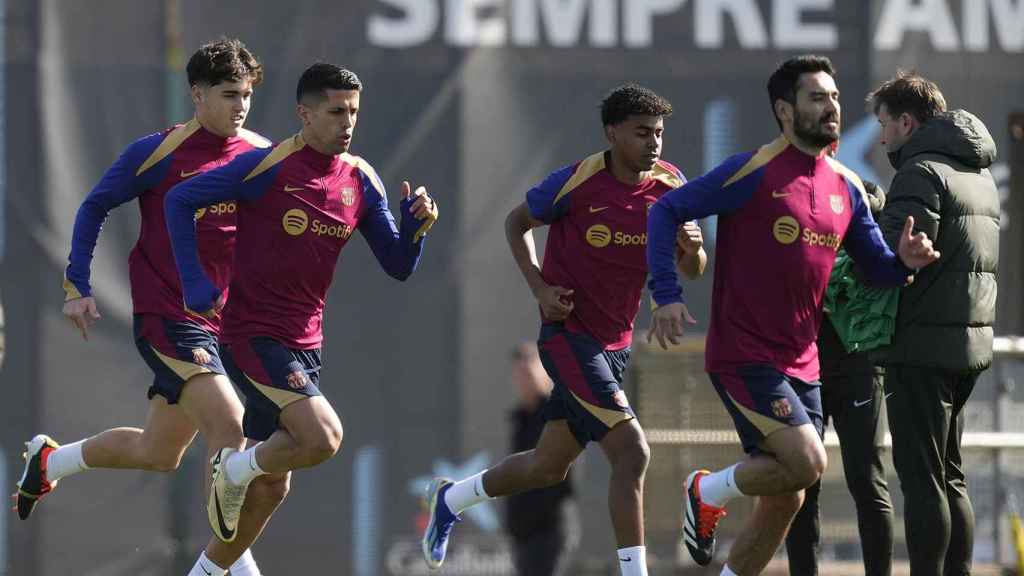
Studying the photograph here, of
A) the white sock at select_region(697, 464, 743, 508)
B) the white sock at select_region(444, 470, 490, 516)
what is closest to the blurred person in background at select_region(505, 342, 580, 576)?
the white sock at select_region(444, 470, 490, 516)

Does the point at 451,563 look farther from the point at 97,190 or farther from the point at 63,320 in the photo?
the point at 97,190

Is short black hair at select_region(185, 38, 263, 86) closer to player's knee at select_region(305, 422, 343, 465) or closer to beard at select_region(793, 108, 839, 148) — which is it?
player's knee at select_region(305, 422, 343, 465)

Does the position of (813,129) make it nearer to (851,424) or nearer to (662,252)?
(662,252)

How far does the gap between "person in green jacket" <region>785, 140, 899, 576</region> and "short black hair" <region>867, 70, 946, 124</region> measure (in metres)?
0.39

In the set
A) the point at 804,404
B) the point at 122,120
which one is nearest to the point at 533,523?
the point at 804,404

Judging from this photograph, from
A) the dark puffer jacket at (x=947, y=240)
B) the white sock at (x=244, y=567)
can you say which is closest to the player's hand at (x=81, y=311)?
the white sock at (x=244, y=567)

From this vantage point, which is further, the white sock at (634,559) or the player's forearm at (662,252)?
the white sock at (634,559)

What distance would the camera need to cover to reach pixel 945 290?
23.2ft

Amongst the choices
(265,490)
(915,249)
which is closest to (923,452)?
(915,249)

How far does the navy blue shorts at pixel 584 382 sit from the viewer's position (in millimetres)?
7160

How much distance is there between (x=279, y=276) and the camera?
6969 millimetres

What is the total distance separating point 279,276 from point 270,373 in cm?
38

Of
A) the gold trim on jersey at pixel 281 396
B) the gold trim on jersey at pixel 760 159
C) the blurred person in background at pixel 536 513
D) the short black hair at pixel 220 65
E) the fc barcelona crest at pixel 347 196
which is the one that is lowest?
the blurred person in background at pixel 536 513

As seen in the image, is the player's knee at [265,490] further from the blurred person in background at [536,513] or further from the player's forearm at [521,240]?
the blurred person in background at [536,513]
